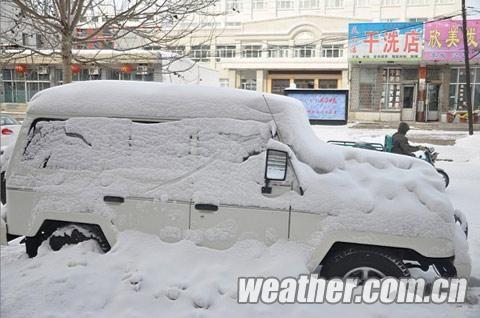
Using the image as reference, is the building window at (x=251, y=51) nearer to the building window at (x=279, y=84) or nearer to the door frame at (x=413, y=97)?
the building window at (x=279, y=84)

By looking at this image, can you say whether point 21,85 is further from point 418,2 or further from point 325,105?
point 418,2

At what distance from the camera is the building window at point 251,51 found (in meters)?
43.9

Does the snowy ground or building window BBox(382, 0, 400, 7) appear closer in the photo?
the snowy ground

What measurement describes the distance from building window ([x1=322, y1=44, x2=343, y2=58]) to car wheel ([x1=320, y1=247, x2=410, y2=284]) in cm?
3914

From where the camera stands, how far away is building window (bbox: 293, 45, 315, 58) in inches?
1660

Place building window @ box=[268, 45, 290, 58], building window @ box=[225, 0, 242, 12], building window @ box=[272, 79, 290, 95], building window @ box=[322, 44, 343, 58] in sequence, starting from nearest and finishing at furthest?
building window @ box=[225, 0, 242, 12], building window @ box=[272, 79, 290, 95], building window @ box=[322, 44, 343, 58], building window @ box=[268, 45, 290, 58]

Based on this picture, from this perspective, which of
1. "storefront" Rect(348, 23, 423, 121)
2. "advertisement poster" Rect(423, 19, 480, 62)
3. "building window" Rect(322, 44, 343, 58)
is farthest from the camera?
"building window" Rect(322, 44, 343, 58)

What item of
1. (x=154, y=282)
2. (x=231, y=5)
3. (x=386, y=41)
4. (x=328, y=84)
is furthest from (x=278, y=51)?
(x=154, y=282)

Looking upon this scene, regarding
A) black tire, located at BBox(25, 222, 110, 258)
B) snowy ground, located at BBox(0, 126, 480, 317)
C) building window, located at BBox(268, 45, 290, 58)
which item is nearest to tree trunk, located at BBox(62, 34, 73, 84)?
black tire, located at BBox(25, 222, 110, 258)

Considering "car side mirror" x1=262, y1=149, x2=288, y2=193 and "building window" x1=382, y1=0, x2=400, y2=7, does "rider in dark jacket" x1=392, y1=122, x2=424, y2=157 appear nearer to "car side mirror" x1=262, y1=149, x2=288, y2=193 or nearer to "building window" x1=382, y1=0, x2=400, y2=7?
"car side mirror" x1=262, y1=149, x2=288, y2=193

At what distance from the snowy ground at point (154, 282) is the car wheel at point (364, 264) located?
0.90 ft

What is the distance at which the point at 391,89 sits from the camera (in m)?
30.0

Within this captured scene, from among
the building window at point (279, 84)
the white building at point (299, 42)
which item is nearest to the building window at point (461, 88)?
the white building at point (299, 42)

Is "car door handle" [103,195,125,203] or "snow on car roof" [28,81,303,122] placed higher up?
"snow on car roof" [28,81,303,122]
